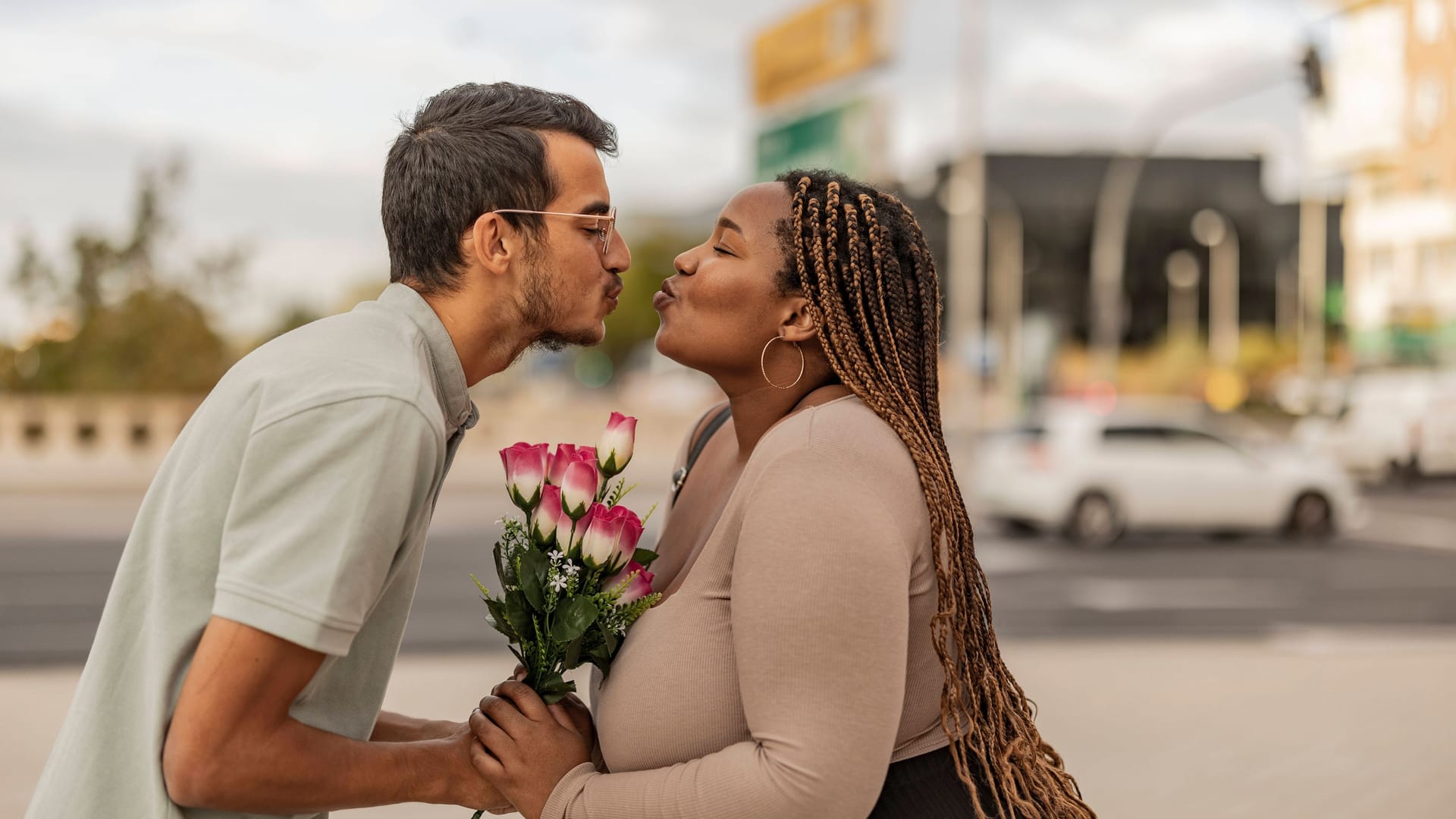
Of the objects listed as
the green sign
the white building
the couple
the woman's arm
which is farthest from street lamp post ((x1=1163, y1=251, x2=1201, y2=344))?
the woman's arm

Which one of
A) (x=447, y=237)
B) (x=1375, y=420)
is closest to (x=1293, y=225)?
(x=1375, y=420)

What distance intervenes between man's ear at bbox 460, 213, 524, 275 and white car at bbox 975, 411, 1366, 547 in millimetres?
14287

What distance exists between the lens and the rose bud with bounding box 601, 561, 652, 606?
2.02 meters

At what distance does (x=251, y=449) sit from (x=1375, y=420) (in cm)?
2695

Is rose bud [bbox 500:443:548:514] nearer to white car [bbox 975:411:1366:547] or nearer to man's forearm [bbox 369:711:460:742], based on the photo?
man's forearm [bbox 369:711:460:742]

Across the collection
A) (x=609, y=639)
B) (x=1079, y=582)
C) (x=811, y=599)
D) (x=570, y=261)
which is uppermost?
(x=570, y=261)

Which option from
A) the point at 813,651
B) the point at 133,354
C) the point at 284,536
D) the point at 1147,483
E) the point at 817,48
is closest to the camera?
the point at 284,536

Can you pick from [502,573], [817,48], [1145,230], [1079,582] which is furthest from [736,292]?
[1145,230]

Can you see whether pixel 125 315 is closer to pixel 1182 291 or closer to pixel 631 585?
pixel 631 585

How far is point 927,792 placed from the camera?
1.96m

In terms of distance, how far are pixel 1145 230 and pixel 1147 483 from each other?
183 ft

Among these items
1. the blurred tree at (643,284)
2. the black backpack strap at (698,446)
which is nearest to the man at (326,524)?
the black backpack strap at (698,446)

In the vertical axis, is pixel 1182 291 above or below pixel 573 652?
above

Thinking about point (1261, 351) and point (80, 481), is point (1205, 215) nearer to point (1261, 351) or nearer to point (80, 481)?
point (1261, 351)
